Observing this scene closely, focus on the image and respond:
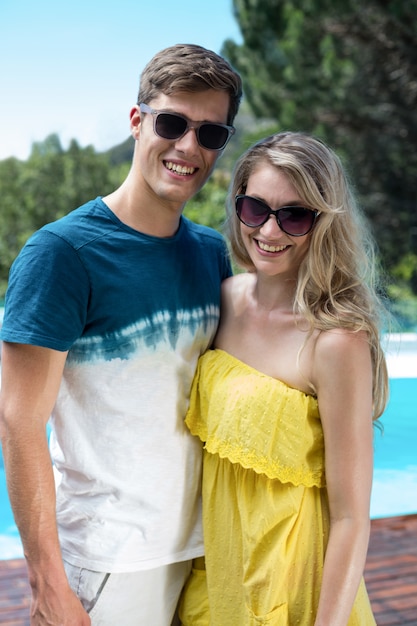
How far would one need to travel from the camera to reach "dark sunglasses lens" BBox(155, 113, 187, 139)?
5.64ft

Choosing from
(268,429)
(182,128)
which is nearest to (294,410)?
(268,429)

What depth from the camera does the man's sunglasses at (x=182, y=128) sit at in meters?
1.72

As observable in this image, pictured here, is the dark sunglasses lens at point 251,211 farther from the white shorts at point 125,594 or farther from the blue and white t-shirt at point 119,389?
the white shorts at point 125,594

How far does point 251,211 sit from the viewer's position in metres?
1.78

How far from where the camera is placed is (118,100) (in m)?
29.6

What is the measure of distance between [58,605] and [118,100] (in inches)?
1162

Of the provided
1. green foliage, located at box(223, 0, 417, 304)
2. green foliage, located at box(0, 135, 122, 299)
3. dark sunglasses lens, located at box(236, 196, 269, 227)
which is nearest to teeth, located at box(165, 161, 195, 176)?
dark sunglasses lens, located at box(236, 196, 269, 227)

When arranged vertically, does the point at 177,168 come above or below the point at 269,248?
above

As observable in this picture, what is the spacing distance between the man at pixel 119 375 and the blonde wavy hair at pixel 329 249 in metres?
0.18

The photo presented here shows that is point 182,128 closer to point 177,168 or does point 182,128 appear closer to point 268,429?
point 177,168

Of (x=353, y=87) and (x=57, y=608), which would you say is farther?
(x=353, y=87)

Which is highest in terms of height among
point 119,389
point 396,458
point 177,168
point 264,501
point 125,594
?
point 177,168

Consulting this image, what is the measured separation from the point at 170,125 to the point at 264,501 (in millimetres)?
860

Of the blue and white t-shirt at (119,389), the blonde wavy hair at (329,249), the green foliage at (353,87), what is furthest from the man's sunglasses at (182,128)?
the green foliage at (353,87)
